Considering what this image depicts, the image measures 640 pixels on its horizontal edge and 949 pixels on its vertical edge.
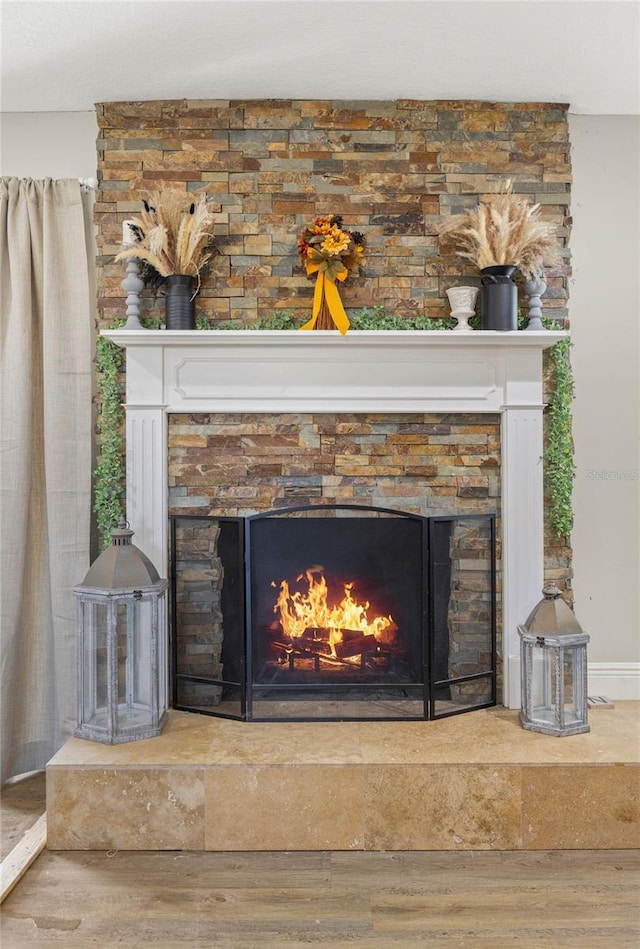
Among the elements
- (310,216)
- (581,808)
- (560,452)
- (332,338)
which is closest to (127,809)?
(581,808)

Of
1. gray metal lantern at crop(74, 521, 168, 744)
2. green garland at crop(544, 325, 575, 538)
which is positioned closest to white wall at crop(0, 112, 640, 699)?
green garland at crop(544, 325, 575, 538)

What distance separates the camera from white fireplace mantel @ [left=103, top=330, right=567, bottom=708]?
262cm

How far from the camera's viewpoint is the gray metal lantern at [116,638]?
7.50 feet

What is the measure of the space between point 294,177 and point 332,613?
1714mm

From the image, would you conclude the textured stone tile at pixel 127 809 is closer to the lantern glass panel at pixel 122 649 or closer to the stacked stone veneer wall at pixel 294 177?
the lantern glass panel at pixel 122 649

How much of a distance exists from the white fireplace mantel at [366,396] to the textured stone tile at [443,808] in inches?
20.3

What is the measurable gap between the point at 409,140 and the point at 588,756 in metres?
2.34

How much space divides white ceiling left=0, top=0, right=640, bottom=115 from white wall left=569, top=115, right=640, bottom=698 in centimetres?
21

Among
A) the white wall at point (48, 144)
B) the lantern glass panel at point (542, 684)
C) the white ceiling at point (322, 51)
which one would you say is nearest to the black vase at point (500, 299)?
the white ceiling at point (322, 51)

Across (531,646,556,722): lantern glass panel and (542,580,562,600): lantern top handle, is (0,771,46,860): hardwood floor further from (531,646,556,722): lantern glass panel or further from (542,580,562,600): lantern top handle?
(542,580,562,600): lantern top handle

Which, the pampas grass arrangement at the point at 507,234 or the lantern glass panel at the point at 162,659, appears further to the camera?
the pampas grass arrangement at the point at 507,234

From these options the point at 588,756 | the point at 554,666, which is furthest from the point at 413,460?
the point at 588,756

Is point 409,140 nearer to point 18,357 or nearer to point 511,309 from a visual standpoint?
point 511,309

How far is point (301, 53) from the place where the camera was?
7.88 ft
